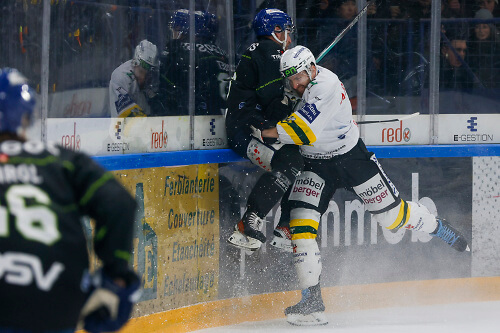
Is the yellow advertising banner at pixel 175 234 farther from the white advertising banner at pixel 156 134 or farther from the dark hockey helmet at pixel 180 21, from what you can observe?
the dark hockey helmet at pixel 180 21

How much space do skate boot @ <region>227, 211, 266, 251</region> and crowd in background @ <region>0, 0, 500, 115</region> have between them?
75 centimetres

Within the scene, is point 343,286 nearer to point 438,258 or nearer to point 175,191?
point 438,258

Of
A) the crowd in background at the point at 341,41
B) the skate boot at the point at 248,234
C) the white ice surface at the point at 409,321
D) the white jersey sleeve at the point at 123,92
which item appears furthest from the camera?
the white ice surface at the point at 409,321

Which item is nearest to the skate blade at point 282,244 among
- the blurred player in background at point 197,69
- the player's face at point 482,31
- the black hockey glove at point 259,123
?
the black hockey glove at point 259,123

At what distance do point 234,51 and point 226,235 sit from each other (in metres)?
1.15

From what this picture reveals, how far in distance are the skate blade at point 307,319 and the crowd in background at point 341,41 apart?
4.35 feet

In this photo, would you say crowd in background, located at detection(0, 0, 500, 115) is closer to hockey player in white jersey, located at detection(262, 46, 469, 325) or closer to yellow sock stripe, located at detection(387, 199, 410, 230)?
hockey player in white jersey, located at detection(262, 46, 469, 325)

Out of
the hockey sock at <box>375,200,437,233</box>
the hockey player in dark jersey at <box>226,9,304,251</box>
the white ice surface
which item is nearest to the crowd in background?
the hockey player in dark jersey at <box>226,9,304,251</box>

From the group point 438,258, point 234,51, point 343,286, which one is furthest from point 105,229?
point 438,258

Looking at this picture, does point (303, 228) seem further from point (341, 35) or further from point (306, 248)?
point (341, 35)

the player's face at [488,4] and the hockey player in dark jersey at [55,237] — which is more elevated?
the player's face at [488,4]

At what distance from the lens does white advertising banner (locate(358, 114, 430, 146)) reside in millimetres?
5777

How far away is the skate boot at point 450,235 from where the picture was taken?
545cm

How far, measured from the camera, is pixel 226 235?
16.8 ft
